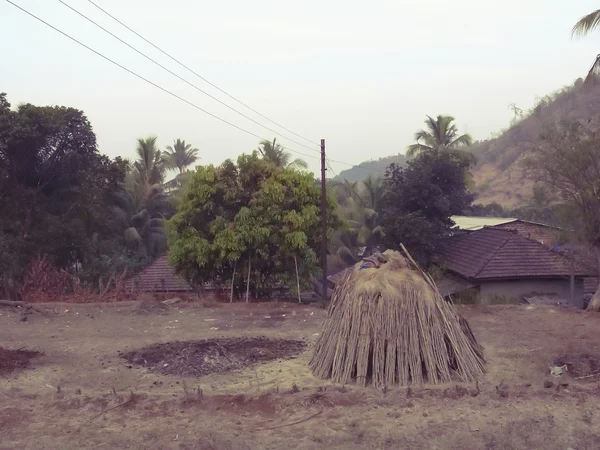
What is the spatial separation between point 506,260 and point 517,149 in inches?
1452

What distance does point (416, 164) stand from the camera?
2300cm

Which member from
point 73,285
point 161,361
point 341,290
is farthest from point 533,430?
point 73,285

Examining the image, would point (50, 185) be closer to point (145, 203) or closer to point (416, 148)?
point (145, 203)

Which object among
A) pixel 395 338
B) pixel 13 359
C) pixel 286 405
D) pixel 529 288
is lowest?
pixel 286 405

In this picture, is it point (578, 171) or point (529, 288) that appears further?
point (529, 288)

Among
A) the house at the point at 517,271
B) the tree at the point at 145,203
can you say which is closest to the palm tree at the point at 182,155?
the tree at the point at 145,203

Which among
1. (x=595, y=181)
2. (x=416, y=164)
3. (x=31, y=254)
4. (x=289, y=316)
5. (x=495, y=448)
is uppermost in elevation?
(x=416, y=164)

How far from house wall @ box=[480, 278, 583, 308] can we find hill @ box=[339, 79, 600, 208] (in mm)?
26959

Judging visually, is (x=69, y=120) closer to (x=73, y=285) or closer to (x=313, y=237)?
(x=73, y=285)

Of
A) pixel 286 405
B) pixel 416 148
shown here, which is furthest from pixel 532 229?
pixel 286 405

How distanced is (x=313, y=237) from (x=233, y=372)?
327 inches

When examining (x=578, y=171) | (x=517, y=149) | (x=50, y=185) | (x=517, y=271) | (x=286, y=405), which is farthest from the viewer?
(x=517, y=149)

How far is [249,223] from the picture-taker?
15789 millimetres

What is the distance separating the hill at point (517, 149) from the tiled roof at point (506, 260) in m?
26.1
